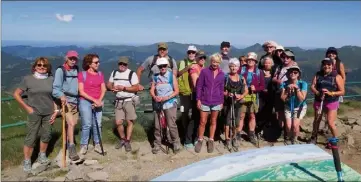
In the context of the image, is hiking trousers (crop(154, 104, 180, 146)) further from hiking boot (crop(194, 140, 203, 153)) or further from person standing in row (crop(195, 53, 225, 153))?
person standing in row (crop(195, 53, 225, 153))

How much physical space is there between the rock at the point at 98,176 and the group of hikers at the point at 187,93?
93 centimetres

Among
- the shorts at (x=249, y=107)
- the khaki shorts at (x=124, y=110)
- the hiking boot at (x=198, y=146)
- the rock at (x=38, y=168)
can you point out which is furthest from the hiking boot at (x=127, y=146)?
the shorts at (x=249, y=107)

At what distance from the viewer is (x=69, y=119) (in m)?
7.95

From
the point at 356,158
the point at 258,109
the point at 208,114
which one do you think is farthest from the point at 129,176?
the point at 356,158

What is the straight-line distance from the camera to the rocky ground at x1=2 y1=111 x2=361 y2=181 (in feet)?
24.0

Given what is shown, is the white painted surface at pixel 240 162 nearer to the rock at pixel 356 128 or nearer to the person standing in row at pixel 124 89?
the person standing in row at pixel 124 89

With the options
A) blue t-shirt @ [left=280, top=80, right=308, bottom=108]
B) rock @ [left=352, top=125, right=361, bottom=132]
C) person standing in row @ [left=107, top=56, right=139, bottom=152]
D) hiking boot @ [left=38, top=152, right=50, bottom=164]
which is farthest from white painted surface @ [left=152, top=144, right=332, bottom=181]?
rock @ [left=352, top=125, right=361, bottom=132]

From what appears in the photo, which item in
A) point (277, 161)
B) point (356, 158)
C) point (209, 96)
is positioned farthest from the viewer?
point (356, 158)

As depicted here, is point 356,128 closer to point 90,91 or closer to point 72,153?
point 90,91

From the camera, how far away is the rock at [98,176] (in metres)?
7.20

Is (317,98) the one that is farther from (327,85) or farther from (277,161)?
(277,161)

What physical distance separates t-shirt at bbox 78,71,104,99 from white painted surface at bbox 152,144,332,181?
266cm

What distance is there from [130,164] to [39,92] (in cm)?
256

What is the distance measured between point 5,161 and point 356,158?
8512mm
